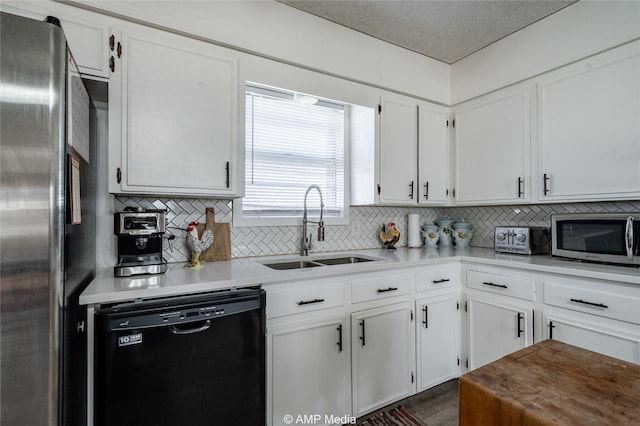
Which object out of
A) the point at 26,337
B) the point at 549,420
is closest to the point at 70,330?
the point at 26,337

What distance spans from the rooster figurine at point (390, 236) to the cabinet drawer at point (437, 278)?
1.82 ft

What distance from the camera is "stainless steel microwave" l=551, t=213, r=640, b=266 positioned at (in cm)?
171

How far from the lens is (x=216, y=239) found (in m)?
2.06

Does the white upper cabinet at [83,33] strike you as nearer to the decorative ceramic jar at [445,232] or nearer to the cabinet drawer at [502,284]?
the cabinet drawer at [502,284]

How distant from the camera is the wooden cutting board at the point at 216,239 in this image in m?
2.03

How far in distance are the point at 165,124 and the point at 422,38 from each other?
2.00 m

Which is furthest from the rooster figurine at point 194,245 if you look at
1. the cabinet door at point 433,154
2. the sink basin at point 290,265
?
the cabinet door at point 433,154

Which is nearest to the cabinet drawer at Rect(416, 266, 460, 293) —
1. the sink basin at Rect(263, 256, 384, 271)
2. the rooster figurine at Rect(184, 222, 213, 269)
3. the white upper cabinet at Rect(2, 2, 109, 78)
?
the sink basin at Rect(263, 256, 384, 271)

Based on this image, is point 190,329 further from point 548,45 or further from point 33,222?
point 548,45

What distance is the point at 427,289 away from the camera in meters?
2.18

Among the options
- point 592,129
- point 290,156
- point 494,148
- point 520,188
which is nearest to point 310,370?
point 290,156

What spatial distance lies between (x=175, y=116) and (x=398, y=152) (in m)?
1.67

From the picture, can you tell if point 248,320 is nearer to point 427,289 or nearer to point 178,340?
point 178,340

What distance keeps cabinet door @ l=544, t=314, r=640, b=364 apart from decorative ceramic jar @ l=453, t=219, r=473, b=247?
1.07 m
